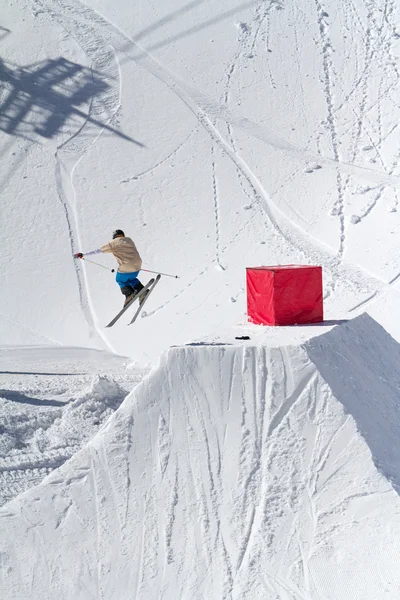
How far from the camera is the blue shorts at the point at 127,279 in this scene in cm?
1282

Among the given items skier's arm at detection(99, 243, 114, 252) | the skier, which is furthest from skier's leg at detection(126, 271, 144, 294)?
skier's arm at detection(99, 243, 114, 252)

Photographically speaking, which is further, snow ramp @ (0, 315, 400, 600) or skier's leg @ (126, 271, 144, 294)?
skier's leg @ (126, 271, 144, 294)

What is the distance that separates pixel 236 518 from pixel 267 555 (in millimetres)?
396

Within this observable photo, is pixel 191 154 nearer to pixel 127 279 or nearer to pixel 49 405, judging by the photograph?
pixel 127 279

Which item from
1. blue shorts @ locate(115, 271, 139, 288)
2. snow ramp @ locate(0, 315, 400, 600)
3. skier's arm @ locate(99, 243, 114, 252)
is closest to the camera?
snow ramp @ locate(0, 315, 400, 600)

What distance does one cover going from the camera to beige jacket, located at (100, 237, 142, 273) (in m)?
12.3

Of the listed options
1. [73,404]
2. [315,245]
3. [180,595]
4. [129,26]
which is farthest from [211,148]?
[180,595]

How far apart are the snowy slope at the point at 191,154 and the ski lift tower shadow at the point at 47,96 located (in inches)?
1.7

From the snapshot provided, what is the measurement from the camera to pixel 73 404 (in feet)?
34.7

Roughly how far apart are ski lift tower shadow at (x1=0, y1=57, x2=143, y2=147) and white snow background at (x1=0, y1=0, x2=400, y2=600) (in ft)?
0.16

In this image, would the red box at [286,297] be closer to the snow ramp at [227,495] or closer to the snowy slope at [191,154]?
the snow ramp at [227,495]

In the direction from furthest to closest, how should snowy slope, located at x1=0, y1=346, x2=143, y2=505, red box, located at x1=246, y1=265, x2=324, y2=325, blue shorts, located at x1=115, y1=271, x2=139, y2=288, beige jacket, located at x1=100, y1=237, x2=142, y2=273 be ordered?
1. blue shorts, located at x1=115, y1=271, x2=139, y2=288
2. beige jacket, located at x1=100, y1=237, x2=142, y2=273
3. snowy slope, located at x1=0, y1=346, x2=143, y2=505
4. red box, located at x1=246, y1=265, x2=324, y2=325

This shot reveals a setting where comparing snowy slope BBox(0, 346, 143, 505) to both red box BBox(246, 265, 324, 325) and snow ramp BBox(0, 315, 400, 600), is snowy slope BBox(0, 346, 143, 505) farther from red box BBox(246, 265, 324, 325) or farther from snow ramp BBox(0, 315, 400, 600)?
red box BBox(246, 265, 324, 325)

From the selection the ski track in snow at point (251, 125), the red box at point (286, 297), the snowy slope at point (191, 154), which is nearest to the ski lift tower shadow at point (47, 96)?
the snowy slope at point (191, 154)
